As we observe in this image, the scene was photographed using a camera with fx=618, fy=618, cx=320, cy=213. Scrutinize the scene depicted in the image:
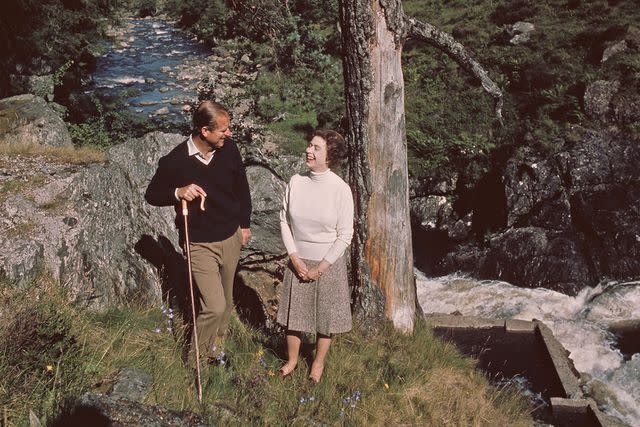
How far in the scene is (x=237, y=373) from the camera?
4984mm

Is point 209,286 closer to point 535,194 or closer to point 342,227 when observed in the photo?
point 342,227

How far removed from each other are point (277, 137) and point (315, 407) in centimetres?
1391

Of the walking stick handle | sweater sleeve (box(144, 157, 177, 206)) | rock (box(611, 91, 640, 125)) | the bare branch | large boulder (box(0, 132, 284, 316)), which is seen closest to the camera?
the walking stick handle

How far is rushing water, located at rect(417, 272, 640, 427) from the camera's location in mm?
9594

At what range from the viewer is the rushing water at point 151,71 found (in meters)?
21.1

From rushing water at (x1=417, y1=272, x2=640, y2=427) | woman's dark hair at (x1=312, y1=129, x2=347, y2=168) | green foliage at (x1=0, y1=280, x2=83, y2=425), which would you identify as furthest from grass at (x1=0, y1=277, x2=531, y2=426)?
rushing water at (x1=417, y1=272, x2=640, y2=427)

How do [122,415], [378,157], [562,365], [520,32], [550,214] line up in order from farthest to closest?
[520,32], [550,214], [562,365], [378,157], [122,415]

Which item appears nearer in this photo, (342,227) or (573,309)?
(342,227)

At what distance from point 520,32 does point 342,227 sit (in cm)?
1909

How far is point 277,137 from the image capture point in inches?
715

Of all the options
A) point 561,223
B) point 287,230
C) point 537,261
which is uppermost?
point 287,230

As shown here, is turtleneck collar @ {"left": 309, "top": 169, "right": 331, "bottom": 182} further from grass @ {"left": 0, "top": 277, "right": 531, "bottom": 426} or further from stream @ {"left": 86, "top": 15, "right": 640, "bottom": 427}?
→ stream @ {"left": 86, "top": 15, "right": 640, "bottom": 427}

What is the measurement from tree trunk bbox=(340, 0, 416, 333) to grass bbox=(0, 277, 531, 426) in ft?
1.55

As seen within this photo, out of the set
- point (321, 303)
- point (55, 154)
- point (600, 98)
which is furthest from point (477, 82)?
point (321, 303)
